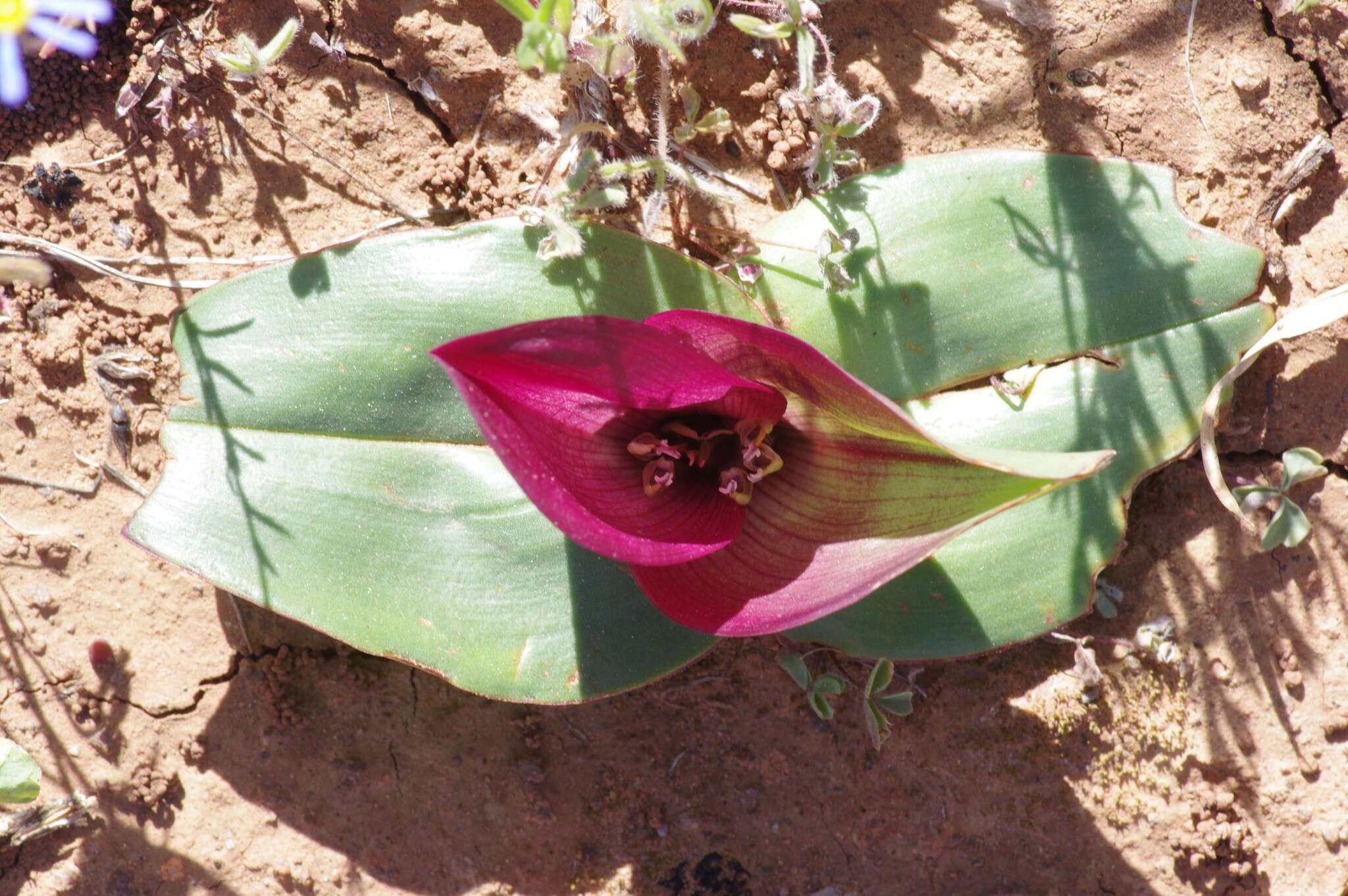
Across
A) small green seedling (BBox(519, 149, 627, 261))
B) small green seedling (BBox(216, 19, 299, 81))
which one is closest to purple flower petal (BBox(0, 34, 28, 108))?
small green seedling (BBox(216, 19, 299, 81))

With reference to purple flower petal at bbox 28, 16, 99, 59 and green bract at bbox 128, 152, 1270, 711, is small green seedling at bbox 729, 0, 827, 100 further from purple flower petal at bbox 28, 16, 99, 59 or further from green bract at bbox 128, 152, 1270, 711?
purple flower petal at bbox 28, 16, 99, 59

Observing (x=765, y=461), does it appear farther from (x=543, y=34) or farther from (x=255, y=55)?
(x=255, y=55)

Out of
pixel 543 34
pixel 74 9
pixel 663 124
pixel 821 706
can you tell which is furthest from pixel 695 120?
pixel 74 9

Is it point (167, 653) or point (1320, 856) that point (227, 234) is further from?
point (1320, 856)

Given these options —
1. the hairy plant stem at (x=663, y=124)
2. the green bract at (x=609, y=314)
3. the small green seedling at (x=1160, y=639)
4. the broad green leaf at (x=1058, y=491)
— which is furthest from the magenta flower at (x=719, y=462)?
the small green seedling at (x=1160, y=639)

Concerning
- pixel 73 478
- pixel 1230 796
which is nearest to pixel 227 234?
pixel 73 478
